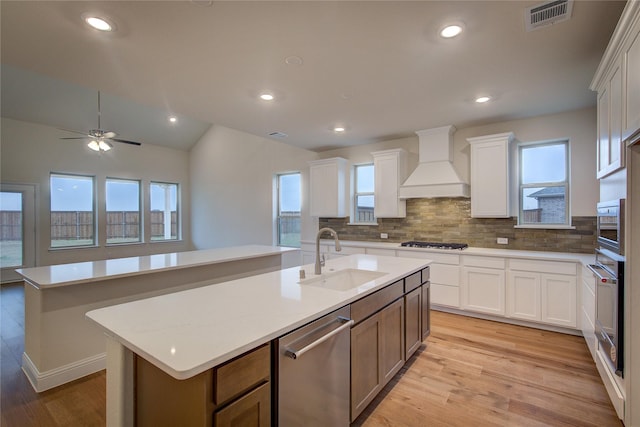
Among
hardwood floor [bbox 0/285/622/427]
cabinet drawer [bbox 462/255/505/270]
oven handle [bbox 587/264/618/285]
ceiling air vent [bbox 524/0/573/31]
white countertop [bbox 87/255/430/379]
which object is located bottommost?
hardwood floor [bbox 0/285/622/427]

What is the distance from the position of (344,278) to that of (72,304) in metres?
2.21

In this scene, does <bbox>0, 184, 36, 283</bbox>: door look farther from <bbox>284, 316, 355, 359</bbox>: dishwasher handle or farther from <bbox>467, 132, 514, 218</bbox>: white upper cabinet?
<bbox>467, 132, 514, 218</bbox>: white upper cabinet

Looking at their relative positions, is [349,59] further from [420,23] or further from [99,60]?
[99,60]

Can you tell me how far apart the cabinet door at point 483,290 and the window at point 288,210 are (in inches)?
137

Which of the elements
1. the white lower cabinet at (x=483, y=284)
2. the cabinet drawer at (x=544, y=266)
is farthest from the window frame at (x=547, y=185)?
the white lower cabinet at (x=483, y=284)

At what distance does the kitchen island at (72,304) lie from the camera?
2367 mm

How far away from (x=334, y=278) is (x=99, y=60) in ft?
8.26

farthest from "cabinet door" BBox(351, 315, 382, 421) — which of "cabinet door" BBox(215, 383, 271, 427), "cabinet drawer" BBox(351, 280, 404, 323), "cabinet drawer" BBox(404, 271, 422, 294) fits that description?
"cabinet door" BBox(215, 383, 271, 427)

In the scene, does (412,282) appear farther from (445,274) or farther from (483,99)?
(483,99)

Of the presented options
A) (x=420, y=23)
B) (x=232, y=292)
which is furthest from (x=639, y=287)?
(x=232, y=292)

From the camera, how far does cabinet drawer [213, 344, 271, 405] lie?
1054 millimetres

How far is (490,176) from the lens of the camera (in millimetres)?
3930

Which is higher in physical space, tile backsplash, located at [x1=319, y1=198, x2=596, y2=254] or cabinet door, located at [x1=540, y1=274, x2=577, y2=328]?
tile backsplash, located at [x1=319, y1=198, x2=596, y2=254]

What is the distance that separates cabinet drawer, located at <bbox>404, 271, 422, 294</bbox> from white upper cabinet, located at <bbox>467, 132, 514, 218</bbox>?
1842 millimetres
